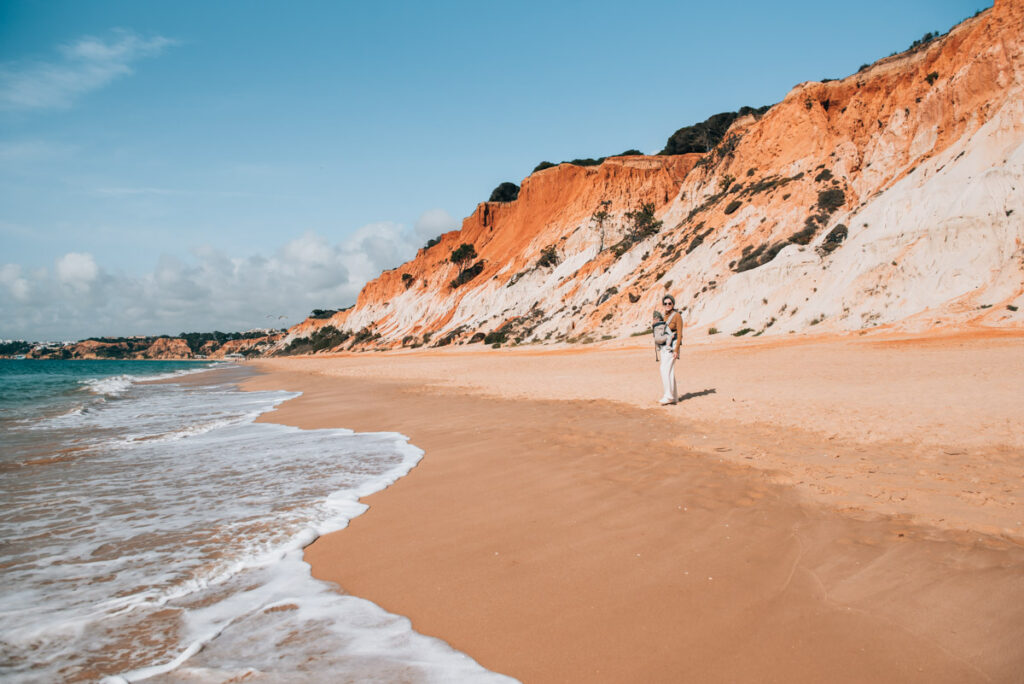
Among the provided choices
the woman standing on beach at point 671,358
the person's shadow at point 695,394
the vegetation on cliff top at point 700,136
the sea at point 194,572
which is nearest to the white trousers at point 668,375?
the woman standing on beach at point 671,358

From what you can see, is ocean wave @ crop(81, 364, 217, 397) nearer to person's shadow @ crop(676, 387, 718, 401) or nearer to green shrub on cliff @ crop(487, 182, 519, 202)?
person's shadow @ crop(676, 387, 718, 401)

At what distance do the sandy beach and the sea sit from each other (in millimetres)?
305

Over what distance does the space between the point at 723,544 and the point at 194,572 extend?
377cm

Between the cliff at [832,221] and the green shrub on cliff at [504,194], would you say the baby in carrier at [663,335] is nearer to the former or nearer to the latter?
the cliff at [832,221]

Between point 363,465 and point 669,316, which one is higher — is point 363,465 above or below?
below

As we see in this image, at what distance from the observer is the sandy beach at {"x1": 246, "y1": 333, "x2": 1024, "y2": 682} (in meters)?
2.53

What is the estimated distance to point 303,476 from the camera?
6.39 m

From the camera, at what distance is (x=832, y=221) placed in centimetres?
2642

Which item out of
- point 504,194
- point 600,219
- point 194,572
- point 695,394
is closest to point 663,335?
point 695,394

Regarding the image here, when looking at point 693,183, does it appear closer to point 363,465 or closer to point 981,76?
point 981,76

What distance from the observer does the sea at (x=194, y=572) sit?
270 centimetres

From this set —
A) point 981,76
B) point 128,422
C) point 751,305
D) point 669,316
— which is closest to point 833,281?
point 751,305

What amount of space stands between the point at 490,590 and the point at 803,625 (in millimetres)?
1733

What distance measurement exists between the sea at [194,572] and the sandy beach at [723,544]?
0.30 metres
